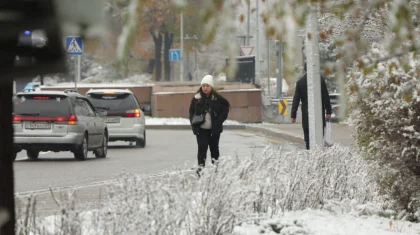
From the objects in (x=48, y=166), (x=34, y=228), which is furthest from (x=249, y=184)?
(x=48, y=166)

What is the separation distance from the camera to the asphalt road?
16203 mm

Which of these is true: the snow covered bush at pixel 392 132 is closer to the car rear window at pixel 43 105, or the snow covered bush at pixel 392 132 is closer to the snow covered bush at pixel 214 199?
the snow covered bush at pixel 214 199

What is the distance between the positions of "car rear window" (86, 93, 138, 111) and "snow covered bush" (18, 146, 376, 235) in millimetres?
17802

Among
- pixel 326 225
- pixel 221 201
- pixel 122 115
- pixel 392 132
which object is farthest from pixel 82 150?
pixel 221 201

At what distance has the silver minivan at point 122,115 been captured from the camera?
2741 centimetres

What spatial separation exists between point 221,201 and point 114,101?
21.2 metres

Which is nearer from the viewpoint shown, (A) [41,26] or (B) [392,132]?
(A) [41,26]

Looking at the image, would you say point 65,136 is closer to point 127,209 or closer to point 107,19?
point 127,209

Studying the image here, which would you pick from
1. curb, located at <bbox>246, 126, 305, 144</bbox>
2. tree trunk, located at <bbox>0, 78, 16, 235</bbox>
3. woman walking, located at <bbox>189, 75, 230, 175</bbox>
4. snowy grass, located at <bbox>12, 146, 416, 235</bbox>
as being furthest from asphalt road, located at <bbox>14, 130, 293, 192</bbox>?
tree trunk, located at <bbox>0, 78, 16, 235</bbox>

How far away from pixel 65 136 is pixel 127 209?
15.6 m

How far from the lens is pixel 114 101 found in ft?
91.6

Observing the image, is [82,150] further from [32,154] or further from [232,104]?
[232,104]

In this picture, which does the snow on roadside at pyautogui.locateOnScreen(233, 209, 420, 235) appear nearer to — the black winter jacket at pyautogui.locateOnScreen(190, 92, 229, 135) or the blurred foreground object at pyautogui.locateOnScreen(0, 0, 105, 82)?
the black winter jacket at pyautogui.locateOnScreen(190, 92, 229, 135)

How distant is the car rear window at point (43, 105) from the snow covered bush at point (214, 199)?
40.2ft
